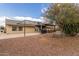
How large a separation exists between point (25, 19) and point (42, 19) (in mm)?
214

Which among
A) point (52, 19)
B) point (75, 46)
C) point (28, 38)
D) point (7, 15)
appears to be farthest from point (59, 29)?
point (7, 15)

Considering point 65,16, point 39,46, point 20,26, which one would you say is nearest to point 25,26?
point 20,26

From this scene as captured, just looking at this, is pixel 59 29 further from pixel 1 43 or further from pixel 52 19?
pixel 1 43

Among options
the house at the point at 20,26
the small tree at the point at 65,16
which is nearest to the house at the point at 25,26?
the house at the point at 20,26

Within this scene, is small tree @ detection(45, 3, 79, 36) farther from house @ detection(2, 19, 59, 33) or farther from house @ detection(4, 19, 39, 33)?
house @ detection(4, 19, 39, 33)

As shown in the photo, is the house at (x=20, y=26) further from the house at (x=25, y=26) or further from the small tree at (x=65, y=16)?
the small tree at (x=65, y=16)

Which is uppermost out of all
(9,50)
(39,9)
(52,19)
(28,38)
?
(39,9)

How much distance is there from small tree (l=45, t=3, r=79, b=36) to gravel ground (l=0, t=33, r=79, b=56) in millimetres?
122

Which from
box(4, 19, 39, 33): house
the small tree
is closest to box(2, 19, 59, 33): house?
box(4, 19, 39, 33): house

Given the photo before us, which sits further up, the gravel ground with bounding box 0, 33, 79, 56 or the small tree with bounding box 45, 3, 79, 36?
the small tree with bounding box 45, 3, 79, 36

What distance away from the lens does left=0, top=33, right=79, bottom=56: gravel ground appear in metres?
1.72

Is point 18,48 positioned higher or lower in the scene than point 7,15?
lower

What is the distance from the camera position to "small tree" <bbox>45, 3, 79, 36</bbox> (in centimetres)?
169

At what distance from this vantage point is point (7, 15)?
1.72 m
